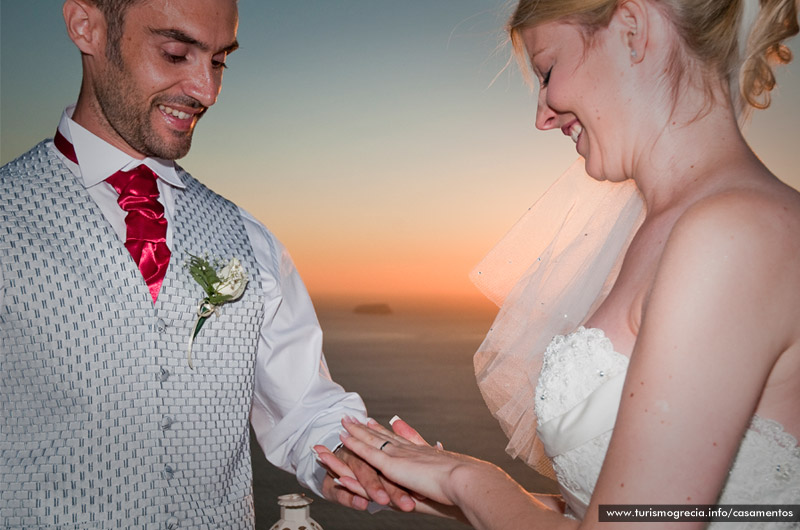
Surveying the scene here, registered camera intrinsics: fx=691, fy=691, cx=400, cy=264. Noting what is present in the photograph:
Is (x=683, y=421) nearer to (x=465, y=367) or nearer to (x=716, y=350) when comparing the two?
(x=716, y=350)

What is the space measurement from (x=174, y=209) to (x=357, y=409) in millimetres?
941

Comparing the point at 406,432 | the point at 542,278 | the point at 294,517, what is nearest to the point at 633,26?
the point at 542,278

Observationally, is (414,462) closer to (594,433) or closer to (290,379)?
(594,433)

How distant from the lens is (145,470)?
6.33 feet

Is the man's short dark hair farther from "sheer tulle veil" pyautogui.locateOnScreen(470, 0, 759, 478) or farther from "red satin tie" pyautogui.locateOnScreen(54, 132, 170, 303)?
"sheer tulle veil" pyautogui.locateOnScreen(470, 0, 759, 478)

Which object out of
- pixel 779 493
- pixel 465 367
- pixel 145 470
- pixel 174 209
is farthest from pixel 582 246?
pixel 465 367

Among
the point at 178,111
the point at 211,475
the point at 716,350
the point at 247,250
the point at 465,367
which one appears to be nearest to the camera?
the point at 716,350

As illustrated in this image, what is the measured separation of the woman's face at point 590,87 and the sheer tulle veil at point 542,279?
0.44m

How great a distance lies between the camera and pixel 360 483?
2193 mm

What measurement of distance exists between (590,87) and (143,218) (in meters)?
1.36

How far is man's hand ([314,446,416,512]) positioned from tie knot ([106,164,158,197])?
98 centimetres

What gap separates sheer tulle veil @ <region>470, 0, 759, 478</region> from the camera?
2.06 metres

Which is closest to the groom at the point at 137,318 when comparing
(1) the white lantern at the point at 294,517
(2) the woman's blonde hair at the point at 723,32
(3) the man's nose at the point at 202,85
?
(3) the man's nose at the point at 202,85

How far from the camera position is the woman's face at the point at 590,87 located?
61.6 inches
